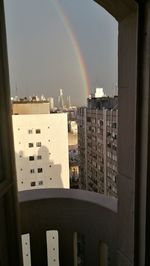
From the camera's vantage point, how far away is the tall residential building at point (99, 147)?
874cm

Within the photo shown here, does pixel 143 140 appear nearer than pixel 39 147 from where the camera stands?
Yes

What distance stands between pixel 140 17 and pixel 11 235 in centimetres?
95

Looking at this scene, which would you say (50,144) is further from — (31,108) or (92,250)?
(92,250)

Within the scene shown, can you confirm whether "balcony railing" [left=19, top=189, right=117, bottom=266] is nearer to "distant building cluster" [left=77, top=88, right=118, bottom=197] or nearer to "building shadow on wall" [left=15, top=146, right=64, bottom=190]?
"distant building cluster" [left=77, top=88, right=118, bottom=197]

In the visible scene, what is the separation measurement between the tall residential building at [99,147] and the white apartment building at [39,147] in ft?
5.83

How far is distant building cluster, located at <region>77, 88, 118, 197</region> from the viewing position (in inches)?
345

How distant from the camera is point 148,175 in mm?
778

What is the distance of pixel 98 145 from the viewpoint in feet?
34.4

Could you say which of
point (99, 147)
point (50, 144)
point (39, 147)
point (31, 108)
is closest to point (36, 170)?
point (39, 147)

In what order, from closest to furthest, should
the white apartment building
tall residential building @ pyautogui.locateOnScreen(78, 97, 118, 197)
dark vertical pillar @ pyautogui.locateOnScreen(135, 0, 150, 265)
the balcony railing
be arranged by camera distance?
dark vertical pillar @ pyautogui.locateOnScreen(135, 0, 150, 265) → the balcony railing → the white apartment building → tall residential building @ pyautogui.locateOnScreen(78, 97, 118, 197)

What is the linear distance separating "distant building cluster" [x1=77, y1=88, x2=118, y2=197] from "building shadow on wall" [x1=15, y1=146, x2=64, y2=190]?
225 cm

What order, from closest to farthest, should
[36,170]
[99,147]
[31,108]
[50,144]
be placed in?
[36,170] → [50,144] → [31,108] → [99,147]

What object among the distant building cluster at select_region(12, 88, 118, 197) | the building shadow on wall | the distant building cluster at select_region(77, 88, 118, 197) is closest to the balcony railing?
the distant building cluster at select_region(77, 88, 118, 197)

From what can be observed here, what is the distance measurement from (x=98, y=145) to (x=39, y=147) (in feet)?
10.2
